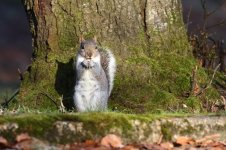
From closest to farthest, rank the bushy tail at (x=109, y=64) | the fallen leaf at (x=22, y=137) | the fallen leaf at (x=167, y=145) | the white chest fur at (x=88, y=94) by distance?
the fallen leaf at (x=22, y=137)
the fallen leaf at (x=167, y=145)
the white chest fur at (x=88, y=94)
the bushy tail at (x=109, y=64)

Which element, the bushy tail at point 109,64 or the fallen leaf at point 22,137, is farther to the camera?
the bushy tail at point 109,64

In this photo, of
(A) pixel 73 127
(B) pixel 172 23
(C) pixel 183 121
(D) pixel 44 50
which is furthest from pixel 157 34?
(A) pixel 73 127

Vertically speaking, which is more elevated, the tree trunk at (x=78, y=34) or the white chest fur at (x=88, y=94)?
the tree trunk at (x=78, y=34)

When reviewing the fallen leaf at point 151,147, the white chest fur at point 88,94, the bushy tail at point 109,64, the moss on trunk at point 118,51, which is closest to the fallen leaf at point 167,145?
the fallen leaf at point 151,147

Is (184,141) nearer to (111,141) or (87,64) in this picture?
(111,141)

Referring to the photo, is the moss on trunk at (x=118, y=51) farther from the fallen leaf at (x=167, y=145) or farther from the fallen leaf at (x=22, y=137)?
the fallen leaf at (x=22, y=137)

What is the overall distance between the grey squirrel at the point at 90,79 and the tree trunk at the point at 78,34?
373 mm

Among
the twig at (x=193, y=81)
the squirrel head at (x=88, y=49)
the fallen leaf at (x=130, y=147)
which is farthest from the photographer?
the twig at (x=193, y=81)

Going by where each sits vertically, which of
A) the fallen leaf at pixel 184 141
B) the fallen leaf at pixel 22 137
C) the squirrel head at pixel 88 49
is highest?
the squirrel head at pixel 88 49

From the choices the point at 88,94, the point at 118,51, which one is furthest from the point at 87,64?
the point at 118,51

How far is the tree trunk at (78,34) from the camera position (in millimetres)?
8242

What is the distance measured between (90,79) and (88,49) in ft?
1.20

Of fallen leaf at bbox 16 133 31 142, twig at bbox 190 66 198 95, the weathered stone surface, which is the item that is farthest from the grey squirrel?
fallen leaf at bbox 16 133 31 142

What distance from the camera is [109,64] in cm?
803
